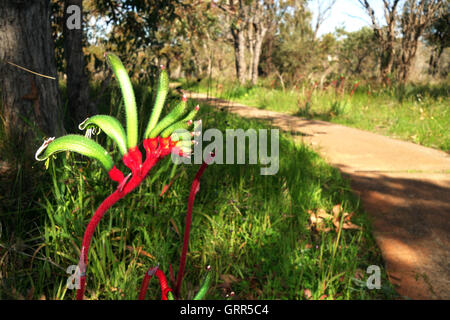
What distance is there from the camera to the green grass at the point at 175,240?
59.1 inches

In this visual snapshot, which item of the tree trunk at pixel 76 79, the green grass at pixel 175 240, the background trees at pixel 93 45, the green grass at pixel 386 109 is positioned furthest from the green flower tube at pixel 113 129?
the green grass at pixel 386 109

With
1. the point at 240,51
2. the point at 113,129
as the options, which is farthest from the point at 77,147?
the point at 240,51

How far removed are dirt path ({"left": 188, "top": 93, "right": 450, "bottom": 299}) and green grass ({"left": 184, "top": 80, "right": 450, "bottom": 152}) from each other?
122 cm

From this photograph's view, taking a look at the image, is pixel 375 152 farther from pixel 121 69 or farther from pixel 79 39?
pixel 121 69

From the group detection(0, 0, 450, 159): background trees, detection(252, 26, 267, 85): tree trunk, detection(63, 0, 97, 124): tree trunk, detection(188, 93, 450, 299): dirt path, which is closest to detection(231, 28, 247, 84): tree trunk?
detection(252, 26, 267, 85): tree trunk

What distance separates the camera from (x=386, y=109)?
6.78m

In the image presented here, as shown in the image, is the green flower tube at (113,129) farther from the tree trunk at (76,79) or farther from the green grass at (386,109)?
the green grass at (386,109)

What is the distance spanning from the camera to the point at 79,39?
305cm

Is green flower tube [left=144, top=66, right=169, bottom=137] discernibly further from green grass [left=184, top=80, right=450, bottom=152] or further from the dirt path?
green grass [left=184, top=80, right=450, bottom=152]

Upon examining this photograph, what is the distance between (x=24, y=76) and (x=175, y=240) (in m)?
1.25

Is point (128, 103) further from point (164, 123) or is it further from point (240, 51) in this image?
point (240, 51)
